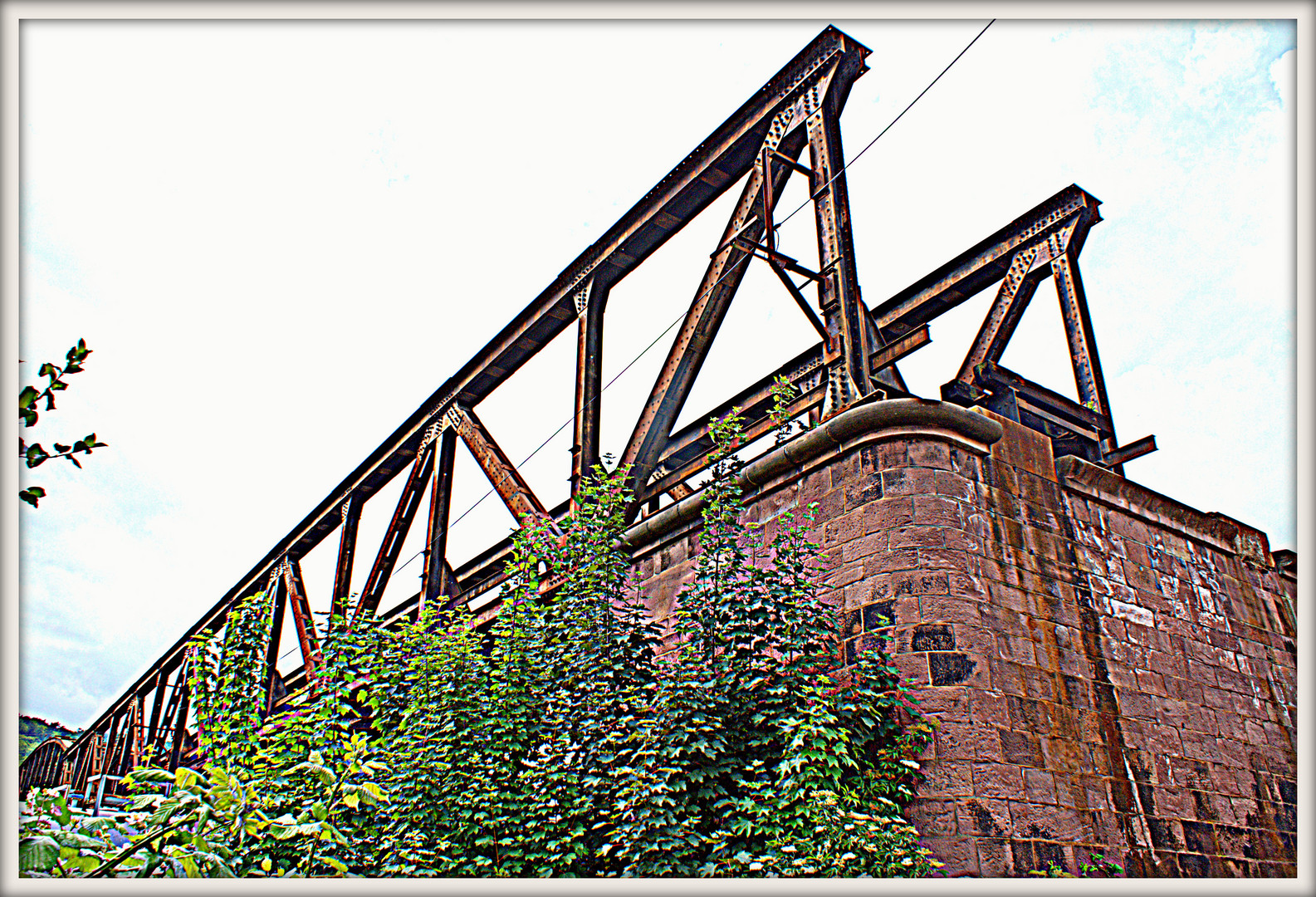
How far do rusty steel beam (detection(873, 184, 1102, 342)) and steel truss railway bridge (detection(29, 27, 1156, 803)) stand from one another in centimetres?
2

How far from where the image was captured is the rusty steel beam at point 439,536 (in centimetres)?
1294

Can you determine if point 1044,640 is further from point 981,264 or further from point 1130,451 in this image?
point 981,264

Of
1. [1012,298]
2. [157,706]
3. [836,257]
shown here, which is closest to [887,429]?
[836,257]

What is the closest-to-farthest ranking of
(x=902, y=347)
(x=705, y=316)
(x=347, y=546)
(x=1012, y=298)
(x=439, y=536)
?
(x=902, y=347) < (x=1012, y=298) < (x=705, y=316) < (x=439, y=536) < (x=347, y=546)

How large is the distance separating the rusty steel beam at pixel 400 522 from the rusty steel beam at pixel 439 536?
1.63ft

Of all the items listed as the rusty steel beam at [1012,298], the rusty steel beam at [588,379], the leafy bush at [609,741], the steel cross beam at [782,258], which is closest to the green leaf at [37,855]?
the leafy bush at [609,741]

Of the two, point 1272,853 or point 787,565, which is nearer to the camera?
point 787,565

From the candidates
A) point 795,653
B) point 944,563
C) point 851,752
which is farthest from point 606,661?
point 944,563

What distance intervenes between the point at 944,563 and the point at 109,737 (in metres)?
39.4

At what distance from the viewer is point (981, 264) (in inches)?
378

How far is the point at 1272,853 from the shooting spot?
7324mm

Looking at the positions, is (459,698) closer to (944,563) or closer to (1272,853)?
(944,563)

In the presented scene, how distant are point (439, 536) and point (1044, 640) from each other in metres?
8.83

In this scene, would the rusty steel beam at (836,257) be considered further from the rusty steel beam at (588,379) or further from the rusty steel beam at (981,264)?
the rusty steel beam at (588,379)
